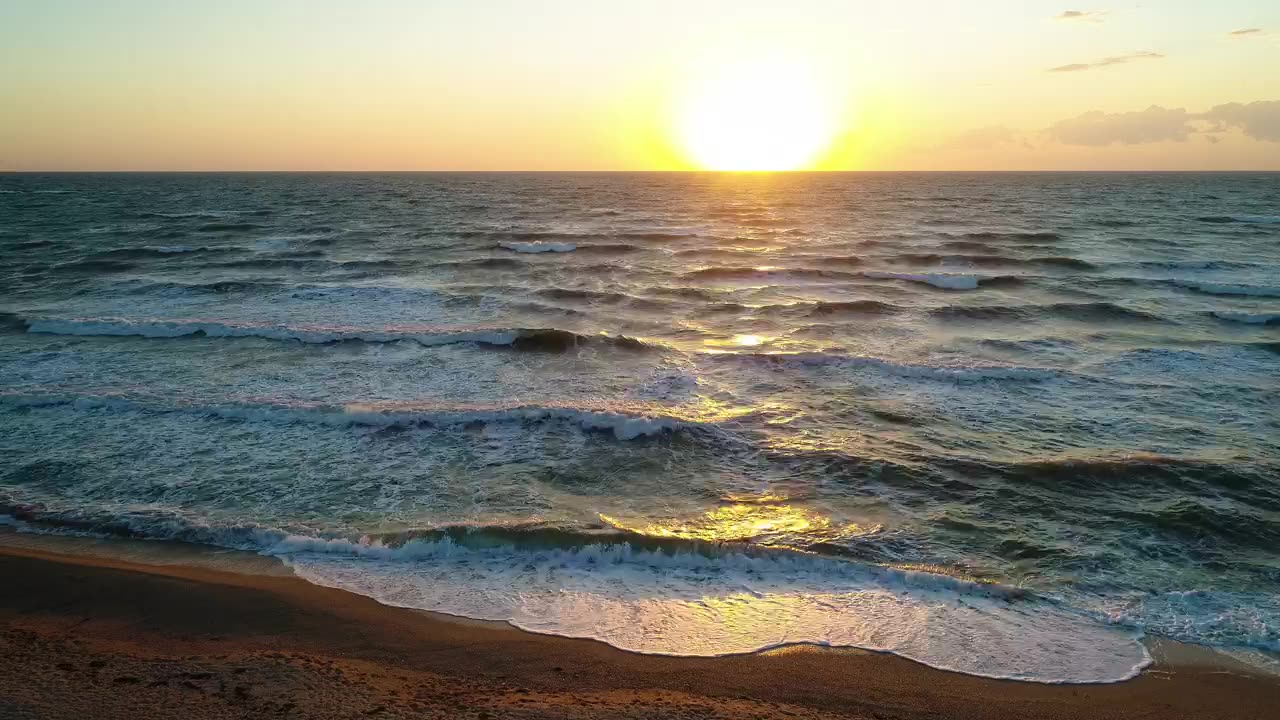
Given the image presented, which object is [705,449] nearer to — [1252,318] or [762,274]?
[1252,318]

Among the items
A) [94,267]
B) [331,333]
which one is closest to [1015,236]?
[331,333]

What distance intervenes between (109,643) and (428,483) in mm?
3978

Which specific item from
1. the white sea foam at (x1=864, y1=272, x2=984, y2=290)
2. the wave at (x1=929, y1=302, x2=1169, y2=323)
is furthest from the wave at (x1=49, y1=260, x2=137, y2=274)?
the wave at (x1=929, y1=302, x2=1169, y2=323)

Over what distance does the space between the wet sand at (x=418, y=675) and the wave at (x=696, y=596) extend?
0.80ft

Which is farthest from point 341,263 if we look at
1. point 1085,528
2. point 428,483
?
point 1085,528

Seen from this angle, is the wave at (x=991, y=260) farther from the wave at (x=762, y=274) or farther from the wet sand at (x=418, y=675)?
the wet sand at (x=418, y=675)

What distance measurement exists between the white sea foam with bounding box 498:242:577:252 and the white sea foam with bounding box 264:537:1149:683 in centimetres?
2724

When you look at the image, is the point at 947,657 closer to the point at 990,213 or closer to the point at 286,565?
the point at 286,565

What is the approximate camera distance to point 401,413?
11617mm

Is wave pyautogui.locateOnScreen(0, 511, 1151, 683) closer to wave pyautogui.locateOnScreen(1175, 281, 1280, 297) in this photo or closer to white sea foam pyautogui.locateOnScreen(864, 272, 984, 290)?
white sea foam pyautogui.locateOnScreen(864, 272, 984, 290)

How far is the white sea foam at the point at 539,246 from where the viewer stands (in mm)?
34031

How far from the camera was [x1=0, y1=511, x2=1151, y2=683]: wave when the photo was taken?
5977mm

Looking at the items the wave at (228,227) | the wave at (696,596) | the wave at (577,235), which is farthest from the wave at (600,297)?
the wave at (228,227)

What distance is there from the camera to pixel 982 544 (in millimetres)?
7801
